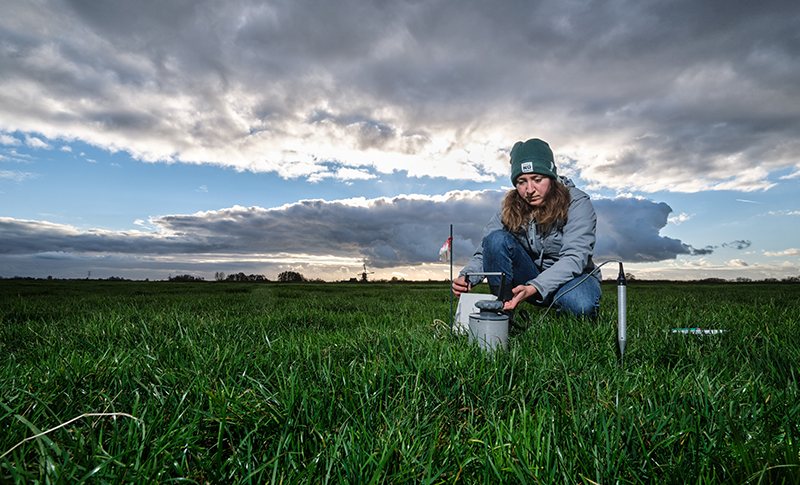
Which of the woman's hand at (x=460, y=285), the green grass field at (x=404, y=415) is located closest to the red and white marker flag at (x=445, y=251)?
the woman's hand at (x=460, y=285)

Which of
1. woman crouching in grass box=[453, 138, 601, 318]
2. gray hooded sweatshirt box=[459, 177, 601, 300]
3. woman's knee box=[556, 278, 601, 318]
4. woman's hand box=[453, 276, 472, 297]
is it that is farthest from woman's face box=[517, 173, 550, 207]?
woman's hand box=[453, 276, 472, 297]

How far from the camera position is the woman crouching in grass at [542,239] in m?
3.87

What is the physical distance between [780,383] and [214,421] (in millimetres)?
3197

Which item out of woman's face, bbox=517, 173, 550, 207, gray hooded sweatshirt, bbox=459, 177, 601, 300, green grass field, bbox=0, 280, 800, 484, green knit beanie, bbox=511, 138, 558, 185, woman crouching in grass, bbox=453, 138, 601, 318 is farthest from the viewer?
woman's face, bbox=517, 173, 550, 207

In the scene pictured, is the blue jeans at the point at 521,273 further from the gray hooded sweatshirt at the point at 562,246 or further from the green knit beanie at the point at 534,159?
the green knit beanie at the point at 534,159

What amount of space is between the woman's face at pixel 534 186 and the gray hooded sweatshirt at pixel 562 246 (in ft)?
1.07

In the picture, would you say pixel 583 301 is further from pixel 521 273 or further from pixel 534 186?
pixel 534 186

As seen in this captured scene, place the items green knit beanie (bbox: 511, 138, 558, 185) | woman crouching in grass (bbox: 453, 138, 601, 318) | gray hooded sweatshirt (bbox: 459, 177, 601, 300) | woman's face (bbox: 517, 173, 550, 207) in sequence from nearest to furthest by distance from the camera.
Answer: gray hooded sweatshirt (bbox: 459, 177, 601, 300), woman crouching in grass (bbox: 453, 138, 601, 318), green knit beanie (bbox: 511, 138, 558, 185), woman's face (bbox: 517, 173, 550, 207)

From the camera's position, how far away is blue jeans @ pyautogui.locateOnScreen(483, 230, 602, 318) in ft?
13.5

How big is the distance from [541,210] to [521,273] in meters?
0.78

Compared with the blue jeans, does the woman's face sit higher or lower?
higher

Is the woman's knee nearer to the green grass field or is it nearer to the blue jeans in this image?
the blue jeans

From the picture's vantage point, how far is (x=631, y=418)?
60.1 inches

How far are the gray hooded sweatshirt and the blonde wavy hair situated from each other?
7cm
